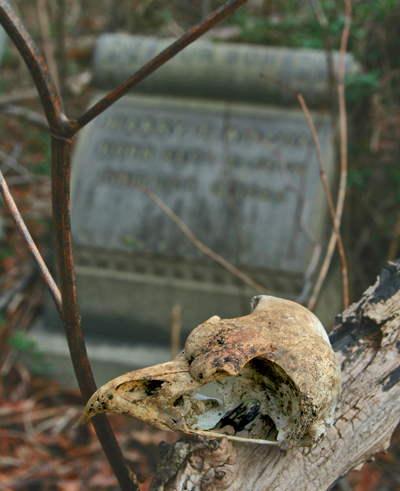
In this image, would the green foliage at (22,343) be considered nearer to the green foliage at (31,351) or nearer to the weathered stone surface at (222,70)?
the green foliage at (31,351)

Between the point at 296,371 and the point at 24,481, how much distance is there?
199 centimetres

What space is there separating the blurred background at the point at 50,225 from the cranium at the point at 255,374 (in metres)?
1.30

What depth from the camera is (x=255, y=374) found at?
807mm

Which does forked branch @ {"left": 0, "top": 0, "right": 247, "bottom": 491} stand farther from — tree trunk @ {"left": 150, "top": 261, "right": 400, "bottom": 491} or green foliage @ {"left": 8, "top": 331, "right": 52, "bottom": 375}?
green foliage @ {"left": 8, "top": 331, "right": 52, "bottom": 375}

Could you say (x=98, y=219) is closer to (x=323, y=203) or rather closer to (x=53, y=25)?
(x=323, y=203)

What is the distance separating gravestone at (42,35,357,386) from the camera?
2.62 metres

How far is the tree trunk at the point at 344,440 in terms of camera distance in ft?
2.45

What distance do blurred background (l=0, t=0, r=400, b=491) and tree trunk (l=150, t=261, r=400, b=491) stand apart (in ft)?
3.67

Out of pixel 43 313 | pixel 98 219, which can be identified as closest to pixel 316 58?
pixel 98 219

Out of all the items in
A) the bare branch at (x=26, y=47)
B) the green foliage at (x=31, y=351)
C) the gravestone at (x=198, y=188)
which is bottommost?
the green foliage at (x=31, y=351)

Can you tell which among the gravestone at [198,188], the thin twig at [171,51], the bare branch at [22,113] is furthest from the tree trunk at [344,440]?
the bare branch at [22,113]

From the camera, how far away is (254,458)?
78 cm

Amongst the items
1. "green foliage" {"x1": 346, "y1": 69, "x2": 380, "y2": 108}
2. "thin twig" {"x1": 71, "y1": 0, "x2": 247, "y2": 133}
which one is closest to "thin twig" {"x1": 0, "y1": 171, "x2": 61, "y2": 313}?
"thin twig" {"x1": 71, "y1": 0, "x2": 247, "y2": 133}

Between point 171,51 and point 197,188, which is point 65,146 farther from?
point 197,188
